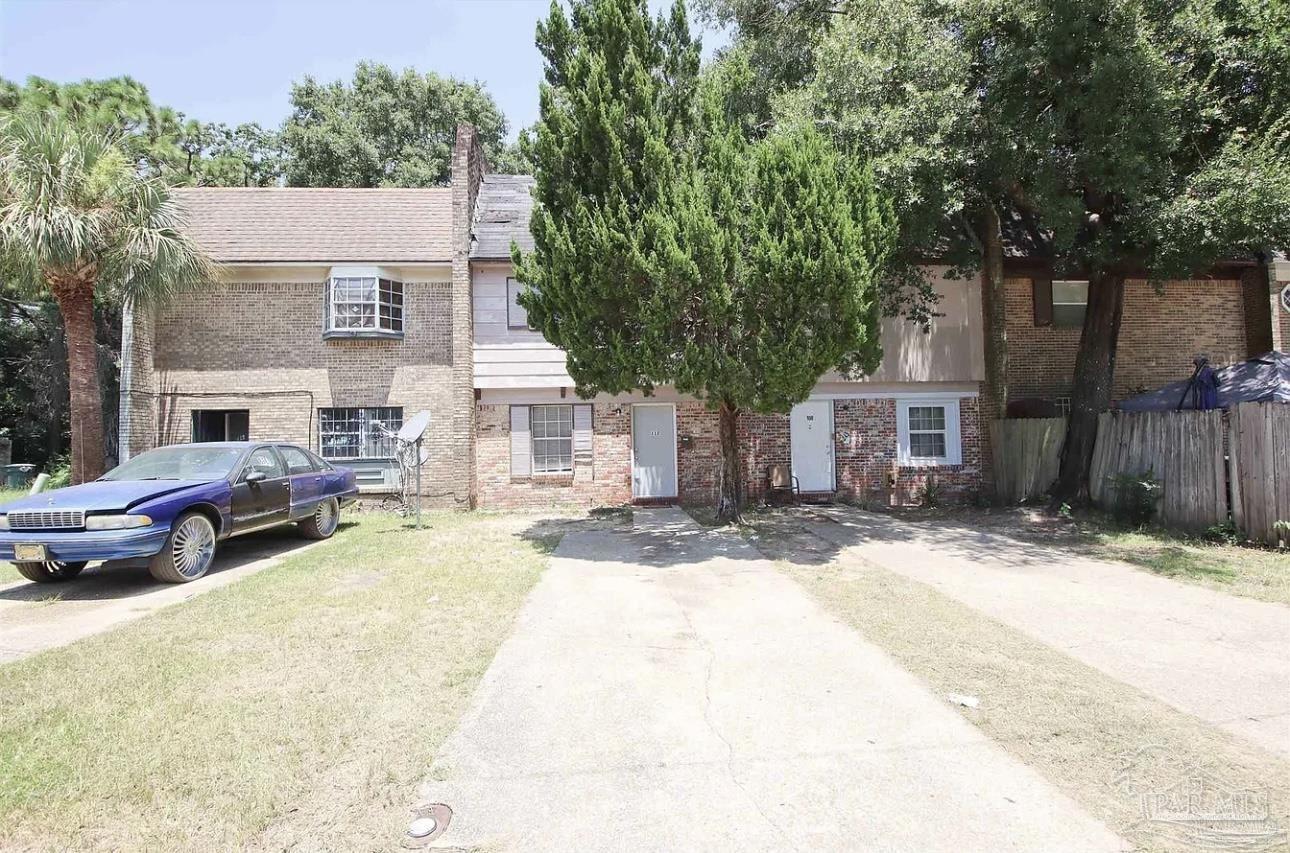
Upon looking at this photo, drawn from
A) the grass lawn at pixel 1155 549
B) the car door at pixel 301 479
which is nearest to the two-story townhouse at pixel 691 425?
the grass lawn at pixel 1155 549

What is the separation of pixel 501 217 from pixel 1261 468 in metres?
14.3

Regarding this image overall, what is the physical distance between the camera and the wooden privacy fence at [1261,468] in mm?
8336

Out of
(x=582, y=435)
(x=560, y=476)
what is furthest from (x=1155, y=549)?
(x=560, y=476)

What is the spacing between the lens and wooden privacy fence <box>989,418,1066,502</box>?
12406 mm

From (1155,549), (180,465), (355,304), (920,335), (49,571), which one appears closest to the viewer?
(49,571)

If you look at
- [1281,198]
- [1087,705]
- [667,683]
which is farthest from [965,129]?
[667,683]

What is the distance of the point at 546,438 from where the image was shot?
13.9 metres

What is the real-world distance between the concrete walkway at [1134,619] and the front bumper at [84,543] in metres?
8.40

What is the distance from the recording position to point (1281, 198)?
28.4 feet

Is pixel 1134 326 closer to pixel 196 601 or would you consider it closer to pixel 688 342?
pixel 688 342

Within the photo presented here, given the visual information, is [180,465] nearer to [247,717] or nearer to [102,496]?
[102,496]

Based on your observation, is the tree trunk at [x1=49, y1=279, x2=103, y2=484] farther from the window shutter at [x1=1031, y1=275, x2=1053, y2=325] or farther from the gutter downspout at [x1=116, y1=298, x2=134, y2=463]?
the window shutter at [x1=1031, y1=275, x2=1053, y2=325]

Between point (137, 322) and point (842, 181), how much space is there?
1393 centimetres

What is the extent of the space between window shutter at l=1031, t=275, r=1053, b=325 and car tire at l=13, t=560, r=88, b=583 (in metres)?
17.3
